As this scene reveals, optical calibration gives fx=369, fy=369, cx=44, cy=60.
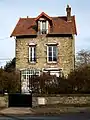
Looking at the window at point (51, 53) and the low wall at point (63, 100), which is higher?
the window at point (51, 53)

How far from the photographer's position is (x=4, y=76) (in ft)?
117

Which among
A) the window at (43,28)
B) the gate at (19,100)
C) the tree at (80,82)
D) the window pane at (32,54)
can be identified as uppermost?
the window at (43,28)

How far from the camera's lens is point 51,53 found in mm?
49656

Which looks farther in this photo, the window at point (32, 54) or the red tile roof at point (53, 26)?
the red tile roof at point (53, 26)

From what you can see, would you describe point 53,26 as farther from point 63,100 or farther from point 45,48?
point 63,100

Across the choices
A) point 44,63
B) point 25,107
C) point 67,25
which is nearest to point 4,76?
point 25,107

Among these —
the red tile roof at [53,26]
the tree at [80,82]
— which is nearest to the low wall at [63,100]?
the tree at [80,82]

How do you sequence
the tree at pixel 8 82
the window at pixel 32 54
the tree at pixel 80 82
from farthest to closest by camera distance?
the window at pixel 32 54
the tree at pixel 8 82
the tree at pixel 80 82

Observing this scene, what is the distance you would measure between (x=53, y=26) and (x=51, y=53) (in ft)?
13.6

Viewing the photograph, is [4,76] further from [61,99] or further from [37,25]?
[37,25]

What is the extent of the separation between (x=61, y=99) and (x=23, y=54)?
1853 cm

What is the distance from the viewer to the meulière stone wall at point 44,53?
163 ft

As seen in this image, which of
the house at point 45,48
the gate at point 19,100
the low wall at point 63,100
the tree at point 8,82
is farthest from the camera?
the house at point 45,48

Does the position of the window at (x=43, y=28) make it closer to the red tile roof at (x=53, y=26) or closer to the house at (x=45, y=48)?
the house at (x=45, y=48)
